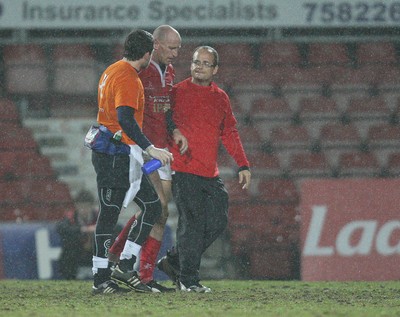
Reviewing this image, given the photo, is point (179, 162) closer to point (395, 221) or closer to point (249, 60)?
point (395, 221)

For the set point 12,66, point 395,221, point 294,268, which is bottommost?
point 294,268

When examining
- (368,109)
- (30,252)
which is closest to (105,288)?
(30,252)

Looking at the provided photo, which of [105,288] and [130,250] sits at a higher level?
[130,250]

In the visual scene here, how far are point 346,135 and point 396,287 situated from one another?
453cm

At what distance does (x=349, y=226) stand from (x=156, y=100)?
8.38 ft

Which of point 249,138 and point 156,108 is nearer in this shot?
point 156,108

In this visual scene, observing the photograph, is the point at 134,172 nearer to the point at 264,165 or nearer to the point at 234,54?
the point at 264,165

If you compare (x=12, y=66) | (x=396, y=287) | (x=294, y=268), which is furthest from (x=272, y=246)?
(x=12, y=66)

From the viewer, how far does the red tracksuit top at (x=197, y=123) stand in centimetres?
713

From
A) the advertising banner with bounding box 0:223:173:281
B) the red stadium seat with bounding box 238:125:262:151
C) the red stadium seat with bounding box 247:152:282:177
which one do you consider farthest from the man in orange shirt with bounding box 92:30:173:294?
the red stadium seat with bounding box 238:125:262:151

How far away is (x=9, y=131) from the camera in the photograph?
39.2ft

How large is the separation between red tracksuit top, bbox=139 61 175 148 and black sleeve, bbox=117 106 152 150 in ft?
2.26

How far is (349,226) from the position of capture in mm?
8883

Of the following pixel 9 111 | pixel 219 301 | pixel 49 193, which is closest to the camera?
pixel 219 301
